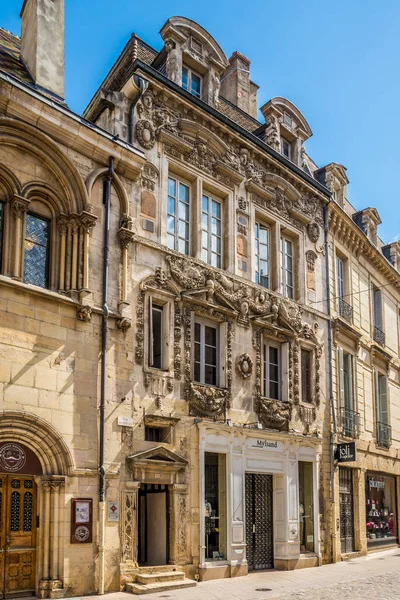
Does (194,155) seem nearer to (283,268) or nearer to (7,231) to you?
(283,268)

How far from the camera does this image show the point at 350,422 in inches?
771

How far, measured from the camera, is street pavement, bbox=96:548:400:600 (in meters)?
11.9

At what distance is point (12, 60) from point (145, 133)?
2895mm

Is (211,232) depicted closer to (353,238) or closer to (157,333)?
(157,333)

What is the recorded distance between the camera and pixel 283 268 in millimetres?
17891

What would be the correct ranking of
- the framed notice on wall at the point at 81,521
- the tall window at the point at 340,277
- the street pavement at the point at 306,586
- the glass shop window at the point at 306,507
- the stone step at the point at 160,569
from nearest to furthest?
the framed notice on wall at the point at 81,521 → the street pavement at the point at 306,586 → the stone step at the point at 160,569 → the glass shop window at the point at 306,507 → the tall window at the point at 340,277

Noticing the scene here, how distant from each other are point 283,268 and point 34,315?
819cm

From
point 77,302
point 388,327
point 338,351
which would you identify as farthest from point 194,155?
point 388,327

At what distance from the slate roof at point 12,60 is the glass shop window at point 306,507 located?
→ 35.4 feet

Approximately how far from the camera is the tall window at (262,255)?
55.8 feet

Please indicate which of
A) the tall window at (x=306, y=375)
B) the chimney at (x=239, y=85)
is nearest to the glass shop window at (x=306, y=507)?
the tall window at (x=306, y=375)


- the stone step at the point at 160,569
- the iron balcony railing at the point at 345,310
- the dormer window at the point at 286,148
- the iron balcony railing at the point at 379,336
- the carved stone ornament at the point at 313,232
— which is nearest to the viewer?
the stone step at the point at 160,569

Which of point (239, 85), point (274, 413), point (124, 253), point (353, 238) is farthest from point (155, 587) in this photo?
point (239, 85)

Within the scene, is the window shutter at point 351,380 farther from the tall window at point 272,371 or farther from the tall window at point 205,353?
the tall window at point 205,353
